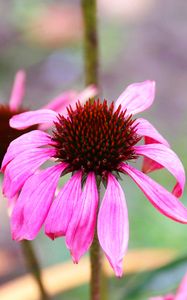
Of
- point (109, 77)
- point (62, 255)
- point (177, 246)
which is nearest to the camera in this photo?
point (177, 246)

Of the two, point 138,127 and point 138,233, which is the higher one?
point 138,127

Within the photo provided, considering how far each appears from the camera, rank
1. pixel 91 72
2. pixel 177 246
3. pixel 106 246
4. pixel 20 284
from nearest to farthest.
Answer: pixel 106 246 < pixel 91 72 < pixel 20 284 < pixel 177 246

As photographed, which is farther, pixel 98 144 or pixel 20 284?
pixel 20 284

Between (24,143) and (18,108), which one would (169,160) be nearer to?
(24,143)

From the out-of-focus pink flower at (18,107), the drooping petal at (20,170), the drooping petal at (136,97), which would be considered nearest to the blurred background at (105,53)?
the out-of-focus pink flower at (18,107)

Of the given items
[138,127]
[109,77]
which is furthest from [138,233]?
[109,77]

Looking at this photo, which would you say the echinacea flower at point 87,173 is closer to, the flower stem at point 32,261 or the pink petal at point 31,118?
the pink petal at point 31,118

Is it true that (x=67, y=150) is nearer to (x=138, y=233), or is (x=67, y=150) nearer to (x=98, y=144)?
(x=98, y=144)

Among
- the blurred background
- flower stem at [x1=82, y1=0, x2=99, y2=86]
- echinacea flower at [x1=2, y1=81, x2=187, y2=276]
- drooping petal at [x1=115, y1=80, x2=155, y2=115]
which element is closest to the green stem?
echinacea flower at [x1=2, y1=81, x2=187, y2=276]
